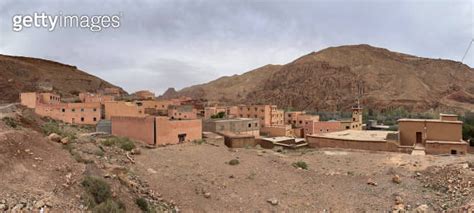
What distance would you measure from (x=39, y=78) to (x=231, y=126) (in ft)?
127

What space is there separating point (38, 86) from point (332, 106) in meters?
53.9

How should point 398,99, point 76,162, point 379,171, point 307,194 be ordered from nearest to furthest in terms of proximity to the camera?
point 76,162
point 307,194
point 379,171
point 398,99

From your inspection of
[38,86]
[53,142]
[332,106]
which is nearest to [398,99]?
[332,106]

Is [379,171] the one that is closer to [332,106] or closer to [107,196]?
[107,196]

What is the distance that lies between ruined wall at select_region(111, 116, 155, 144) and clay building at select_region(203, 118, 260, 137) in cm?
734

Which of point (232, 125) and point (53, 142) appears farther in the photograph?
point (232, 125)

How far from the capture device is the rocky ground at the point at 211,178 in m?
7.92

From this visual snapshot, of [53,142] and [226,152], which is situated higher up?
[53,142]

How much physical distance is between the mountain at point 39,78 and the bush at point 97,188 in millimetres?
34275

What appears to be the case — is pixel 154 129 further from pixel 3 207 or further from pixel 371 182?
pixel 3 207

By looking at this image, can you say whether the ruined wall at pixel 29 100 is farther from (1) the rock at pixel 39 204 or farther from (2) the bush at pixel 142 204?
(1) the rock at pixel 39 204

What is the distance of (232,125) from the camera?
26375 millimetres

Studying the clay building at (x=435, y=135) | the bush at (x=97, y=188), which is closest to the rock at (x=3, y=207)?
the bush at (x=97, y=188)

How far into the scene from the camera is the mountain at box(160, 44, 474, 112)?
244 ft
